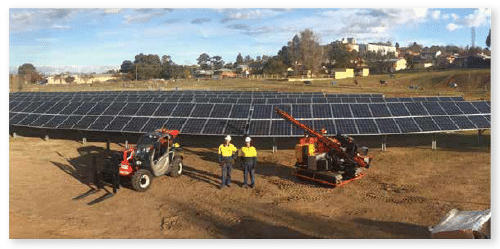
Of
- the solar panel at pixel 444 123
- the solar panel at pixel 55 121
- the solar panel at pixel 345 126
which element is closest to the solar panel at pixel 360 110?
the solar panel at pixel 345 126

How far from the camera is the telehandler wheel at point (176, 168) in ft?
48.0

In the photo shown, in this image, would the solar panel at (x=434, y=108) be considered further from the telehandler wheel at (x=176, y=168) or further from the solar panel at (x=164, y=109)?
the solar panel at (x=164, y=109)

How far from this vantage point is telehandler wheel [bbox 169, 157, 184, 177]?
14.6m

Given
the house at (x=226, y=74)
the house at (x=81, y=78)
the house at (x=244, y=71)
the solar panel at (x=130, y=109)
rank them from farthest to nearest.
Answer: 1. the house at (x=244, y=71)
2. the house at (x=226, y=74)
3. the house at (x=81, y=78)
4. the solar panel at (x=130, y=109)

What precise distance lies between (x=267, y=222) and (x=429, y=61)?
345ft

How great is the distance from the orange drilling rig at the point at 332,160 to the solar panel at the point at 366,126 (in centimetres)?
429

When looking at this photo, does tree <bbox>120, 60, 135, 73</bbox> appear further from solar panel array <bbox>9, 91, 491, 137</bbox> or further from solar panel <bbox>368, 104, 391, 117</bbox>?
solar panel <bbox>368, 104, 391, 117</bbox>

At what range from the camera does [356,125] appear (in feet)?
61.4

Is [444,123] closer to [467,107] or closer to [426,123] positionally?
[426,123]

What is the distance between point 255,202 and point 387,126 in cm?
980

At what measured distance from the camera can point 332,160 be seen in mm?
14039

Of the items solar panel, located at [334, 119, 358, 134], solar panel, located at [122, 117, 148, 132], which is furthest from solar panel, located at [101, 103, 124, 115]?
solar panel, located at [334, 119, 358, 134]

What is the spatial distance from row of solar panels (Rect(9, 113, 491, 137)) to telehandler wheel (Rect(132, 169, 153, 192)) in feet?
19.7
